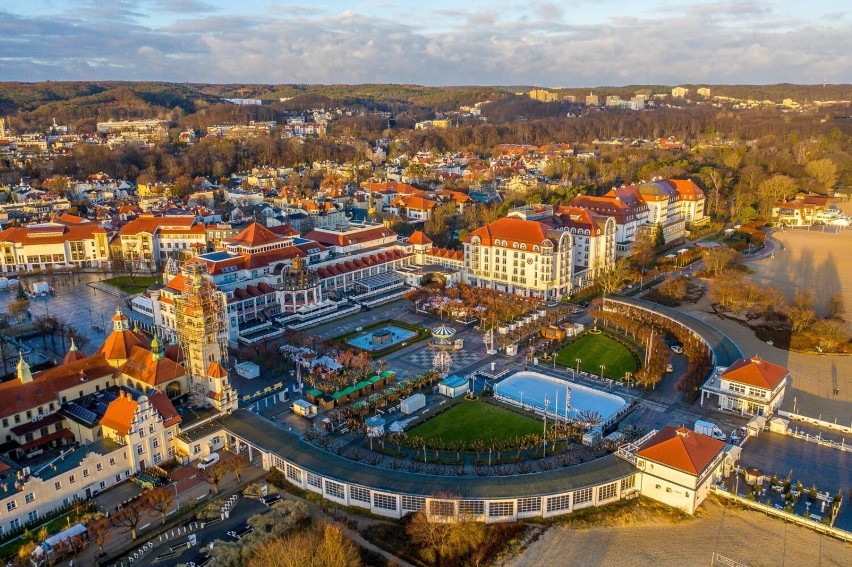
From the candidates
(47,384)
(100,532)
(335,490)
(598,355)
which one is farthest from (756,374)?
(47,384)

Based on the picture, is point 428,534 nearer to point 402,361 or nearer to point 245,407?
point 245,407

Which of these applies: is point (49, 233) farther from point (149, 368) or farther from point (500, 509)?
point (500, 509)

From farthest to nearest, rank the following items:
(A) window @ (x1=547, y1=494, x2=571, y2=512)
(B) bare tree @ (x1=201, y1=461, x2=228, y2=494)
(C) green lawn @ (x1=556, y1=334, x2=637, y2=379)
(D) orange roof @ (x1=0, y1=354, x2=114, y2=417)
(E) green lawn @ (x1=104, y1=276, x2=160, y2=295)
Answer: (E) green lawn @ (x1=104, y1=276, x2=160, y2=295) < (C) green lawn @ (x1=556, y1=334, x2=637, y2=379) < (D) orange roof @ (x1=0, y1=354, x2=114, y2=417) < (B) bare tree @ (x1=201, y1=461, x2=228, y2=494) < (A) window @ (x1=547, y1=494, x2=571, y2=512)

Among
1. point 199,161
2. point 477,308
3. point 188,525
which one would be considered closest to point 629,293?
point 477,308

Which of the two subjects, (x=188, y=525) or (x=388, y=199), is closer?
(x=188, y=525)

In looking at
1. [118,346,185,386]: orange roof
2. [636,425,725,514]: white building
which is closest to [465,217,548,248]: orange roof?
[636,425,725,514]: white building

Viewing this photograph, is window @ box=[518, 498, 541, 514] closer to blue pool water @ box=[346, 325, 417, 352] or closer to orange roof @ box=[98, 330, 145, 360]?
blue pool water @ box=[346, 325, 417, 352]
